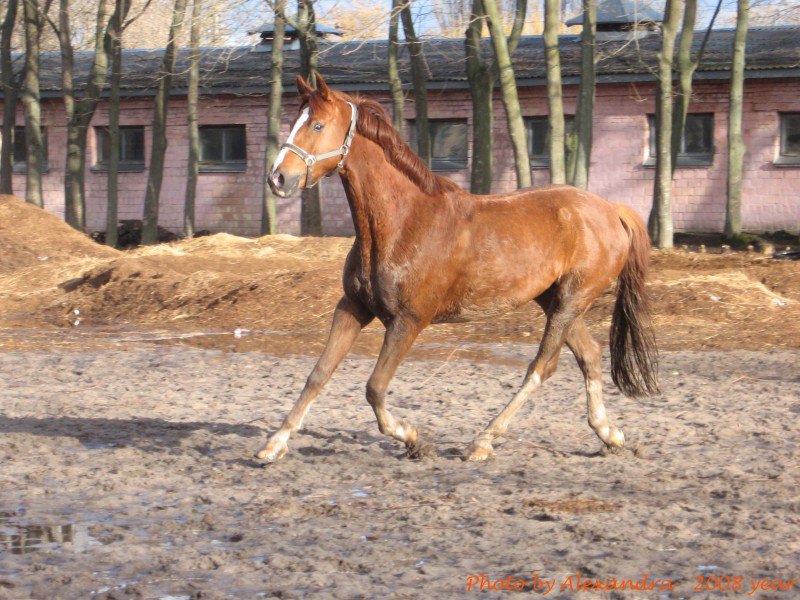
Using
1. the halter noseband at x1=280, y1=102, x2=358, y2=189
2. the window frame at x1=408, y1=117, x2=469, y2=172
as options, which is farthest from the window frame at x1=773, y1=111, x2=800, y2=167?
the halter noseband at x1=280, y1=102, x2=358, y2=189

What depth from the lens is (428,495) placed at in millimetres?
6043

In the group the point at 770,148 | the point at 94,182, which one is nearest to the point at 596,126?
the point at 770,148

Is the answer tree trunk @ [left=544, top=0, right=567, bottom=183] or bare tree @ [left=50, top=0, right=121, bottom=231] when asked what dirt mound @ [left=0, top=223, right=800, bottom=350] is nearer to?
tree trunk @ [left=544, top=0, right=567, bottom=183]

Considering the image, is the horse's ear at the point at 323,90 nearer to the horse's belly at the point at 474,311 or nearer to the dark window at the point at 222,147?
the horse's belly at the point at 474,311

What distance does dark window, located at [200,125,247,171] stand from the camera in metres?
30.5

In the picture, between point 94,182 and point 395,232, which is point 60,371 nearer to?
point 395,232

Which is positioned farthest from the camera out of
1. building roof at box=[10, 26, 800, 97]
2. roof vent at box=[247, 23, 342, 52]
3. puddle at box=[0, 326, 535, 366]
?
roof vent at box=[247, 23, 342, 52]

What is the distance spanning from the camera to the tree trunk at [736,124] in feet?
74.3

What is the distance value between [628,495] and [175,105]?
26.4 meters

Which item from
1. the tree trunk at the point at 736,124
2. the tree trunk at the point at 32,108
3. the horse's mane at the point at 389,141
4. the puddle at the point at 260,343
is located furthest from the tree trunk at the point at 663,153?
the horse's mane at the point at 389,141

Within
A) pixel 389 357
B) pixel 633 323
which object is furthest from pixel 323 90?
pixel 633 323

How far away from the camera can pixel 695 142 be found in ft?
90.0

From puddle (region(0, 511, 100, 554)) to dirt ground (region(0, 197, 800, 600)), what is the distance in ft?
0.06

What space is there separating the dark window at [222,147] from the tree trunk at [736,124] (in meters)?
13.0
